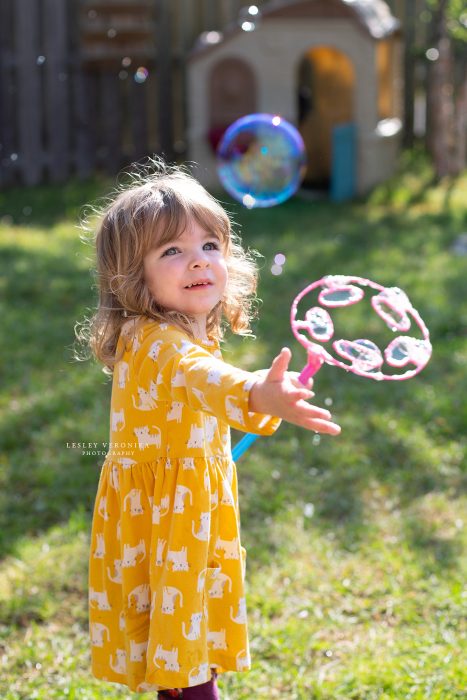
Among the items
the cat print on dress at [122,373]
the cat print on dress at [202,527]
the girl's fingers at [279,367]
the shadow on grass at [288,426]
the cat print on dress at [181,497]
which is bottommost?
the shadow on grass at [288,426]

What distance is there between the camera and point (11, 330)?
4723mm

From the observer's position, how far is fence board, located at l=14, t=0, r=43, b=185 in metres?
7.68

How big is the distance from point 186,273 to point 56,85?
21.0 feet

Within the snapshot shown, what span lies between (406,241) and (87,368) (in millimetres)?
2579

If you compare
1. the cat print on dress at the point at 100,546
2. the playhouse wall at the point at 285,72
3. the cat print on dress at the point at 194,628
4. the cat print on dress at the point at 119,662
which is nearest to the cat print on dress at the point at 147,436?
the cat print on dress at the point at 100,546

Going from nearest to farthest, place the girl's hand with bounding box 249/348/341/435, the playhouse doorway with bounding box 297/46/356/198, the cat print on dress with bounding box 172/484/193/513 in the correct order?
the girl's hand with bounding box 249/348/341/435 < the cat print on dress with bounding box 172/484/193/513 < the playhouse doorway with bounding box 297/46/356/198

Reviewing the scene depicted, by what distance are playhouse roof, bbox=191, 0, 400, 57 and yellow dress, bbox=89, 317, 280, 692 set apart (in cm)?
586

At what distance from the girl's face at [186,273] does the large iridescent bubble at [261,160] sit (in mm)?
1500

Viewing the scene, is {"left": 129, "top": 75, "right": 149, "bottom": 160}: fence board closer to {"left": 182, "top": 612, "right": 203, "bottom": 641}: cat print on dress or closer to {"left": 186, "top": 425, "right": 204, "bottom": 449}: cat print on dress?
{"left": 186, "top": 425, "right": 204, "bottom": 449}: cat print on dress

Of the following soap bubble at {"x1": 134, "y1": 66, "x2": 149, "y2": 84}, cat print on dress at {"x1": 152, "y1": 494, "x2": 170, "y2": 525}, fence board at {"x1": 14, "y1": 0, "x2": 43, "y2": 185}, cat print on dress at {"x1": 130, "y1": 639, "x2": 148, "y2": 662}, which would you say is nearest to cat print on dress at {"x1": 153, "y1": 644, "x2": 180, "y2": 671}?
cat print on dress at {"x1": 130, "y1": 639, "x2": 148, "y2": 662}

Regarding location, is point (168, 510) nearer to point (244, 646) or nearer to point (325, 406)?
point (244, 646)

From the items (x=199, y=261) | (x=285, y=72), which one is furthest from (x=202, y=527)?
(x=285, y=72)

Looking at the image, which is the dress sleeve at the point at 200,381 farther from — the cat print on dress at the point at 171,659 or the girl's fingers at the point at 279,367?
the cat print on dress at the point at 171,659

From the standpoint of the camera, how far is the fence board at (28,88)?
768 cm
